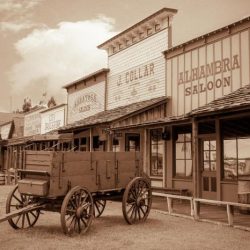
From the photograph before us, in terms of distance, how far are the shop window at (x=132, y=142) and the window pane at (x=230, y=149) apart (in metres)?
4.92

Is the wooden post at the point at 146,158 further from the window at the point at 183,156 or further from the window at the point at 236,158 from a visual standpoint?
the window at the point at 236,158

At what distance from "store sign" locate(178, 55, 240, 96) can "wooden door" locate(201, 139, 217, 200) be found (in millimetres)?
1747

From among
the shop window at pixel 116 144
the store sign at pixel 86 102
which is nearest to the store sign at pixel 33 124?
the store sign at pixel 86 102

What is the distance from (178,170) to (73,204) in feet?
22.4

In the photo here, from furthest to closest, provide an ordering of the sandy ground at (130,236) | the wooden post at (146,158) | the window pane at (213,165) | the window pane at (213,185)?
the wooden post at (146,158)
the window pane at (213,165)
the window pane at (213,185)
the sandy ground at (130,236)

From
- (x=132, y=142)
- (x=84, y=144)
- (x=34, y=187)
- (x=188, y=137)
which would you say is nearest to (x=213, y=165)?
(x=188, y=137)

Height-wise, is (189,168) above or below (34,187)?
above

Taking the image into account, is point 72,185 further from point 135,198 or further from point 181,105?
point 181,105

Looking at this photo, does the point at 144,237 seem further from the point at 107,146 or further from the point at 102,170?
the point at 107,146

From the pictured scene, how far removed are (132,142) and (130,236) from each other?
8699 mm

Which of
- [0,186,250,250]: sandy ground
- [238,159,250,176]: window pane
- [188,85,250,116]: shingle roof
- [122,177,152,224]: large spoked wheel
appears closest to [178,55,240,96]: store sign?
[188,85,250,116]: shingle roof

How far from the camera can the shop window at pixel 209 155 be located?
37.3 ft

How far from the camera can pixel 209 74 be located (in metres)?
12.1

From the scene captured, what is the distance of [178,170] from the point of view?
13.0m
